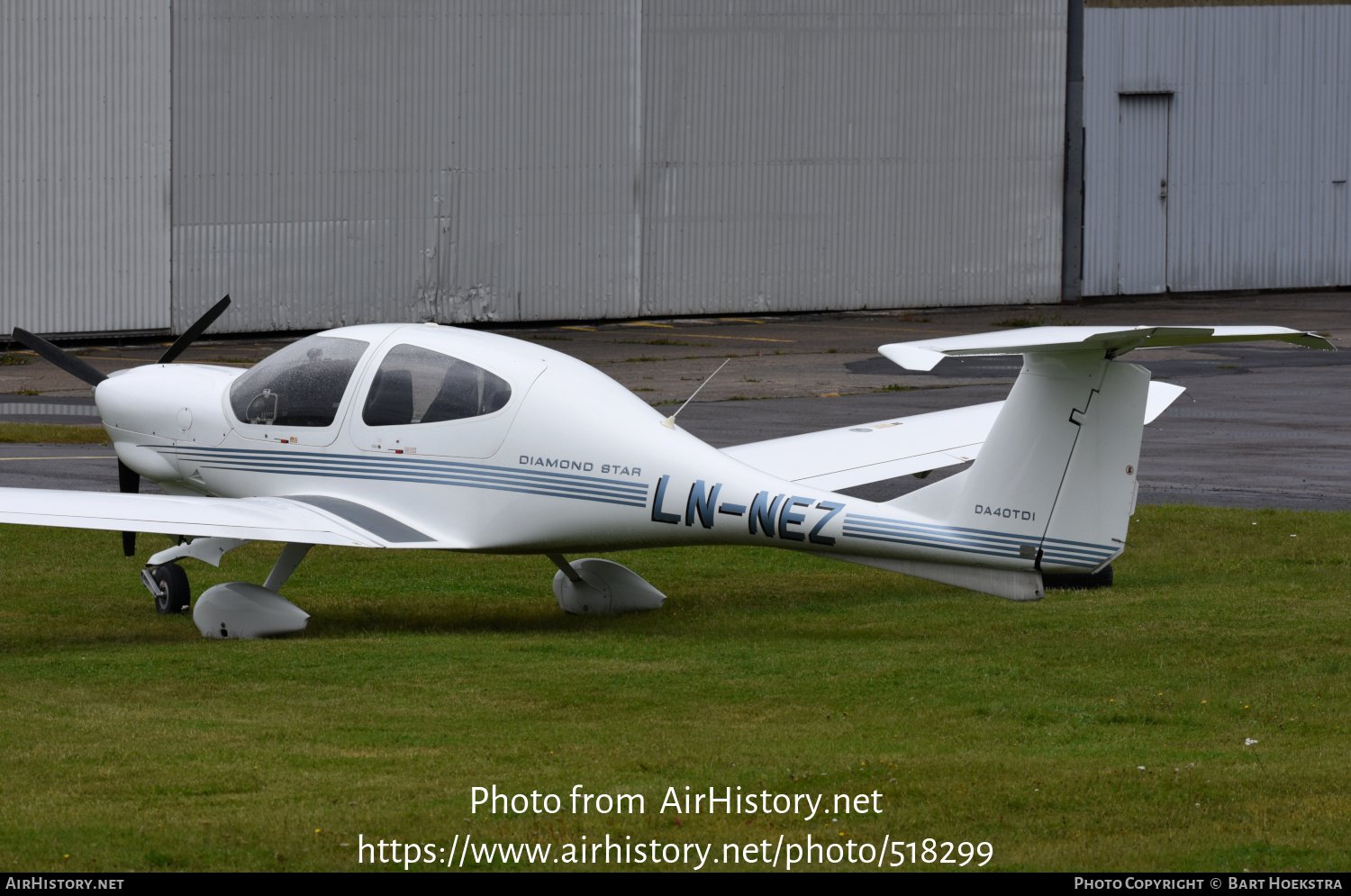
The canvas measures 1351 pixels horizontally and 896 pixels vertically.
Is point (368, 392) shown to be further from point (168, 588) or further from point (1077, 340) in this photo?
point (1077, 340)

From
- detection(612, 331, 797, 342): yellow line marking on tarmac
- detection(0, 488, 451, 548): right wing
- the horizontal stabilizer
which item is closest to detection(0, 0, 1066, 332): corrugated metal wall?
detection(612, 331, 797, 342): yellow line marking on tarmac

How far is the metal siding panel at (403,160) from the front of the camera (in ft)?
122

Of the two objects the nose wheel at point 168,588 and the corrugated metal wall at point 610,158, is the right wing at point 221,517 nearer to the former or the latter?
the nose wheel at point 168,588

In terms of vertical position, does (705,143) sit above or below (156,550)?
above

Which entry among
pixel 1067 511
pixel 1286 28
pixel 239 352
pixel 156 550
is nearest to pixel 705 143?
pixel 239 352

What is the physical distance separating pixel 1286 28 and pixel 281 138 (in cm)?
2758

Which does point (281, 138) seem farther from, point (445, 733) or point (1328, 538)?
point (445, 733)

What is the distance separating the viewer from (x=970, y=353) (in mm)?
10539

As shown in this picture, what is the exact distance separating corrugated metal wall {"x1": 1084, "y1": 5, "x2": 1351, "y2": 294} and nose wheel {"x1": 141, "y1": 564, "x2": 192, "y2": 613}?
36.5m

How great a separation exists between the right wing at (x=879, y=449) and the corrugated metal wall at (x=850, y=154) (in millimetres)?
26668

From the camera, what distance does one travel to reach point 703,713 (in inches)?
411

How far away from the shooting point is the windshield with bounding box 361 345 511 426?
523 inches

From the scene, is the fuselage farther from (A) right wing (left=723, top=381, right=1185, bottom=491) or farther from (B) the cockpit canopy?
(A) right wing (left=723, top=381, right=1185, bottom=491)

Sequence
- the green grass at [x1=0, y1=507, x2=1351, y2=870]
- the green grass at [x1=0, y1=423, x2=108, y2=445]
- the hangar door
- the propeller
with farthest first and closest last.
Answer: the hangar door, the green grass at [x1=0, y1=423, x2=108, y2=445], the propeller, the green grass at [x1=0, y1=507, x2=1351, y2=870]
